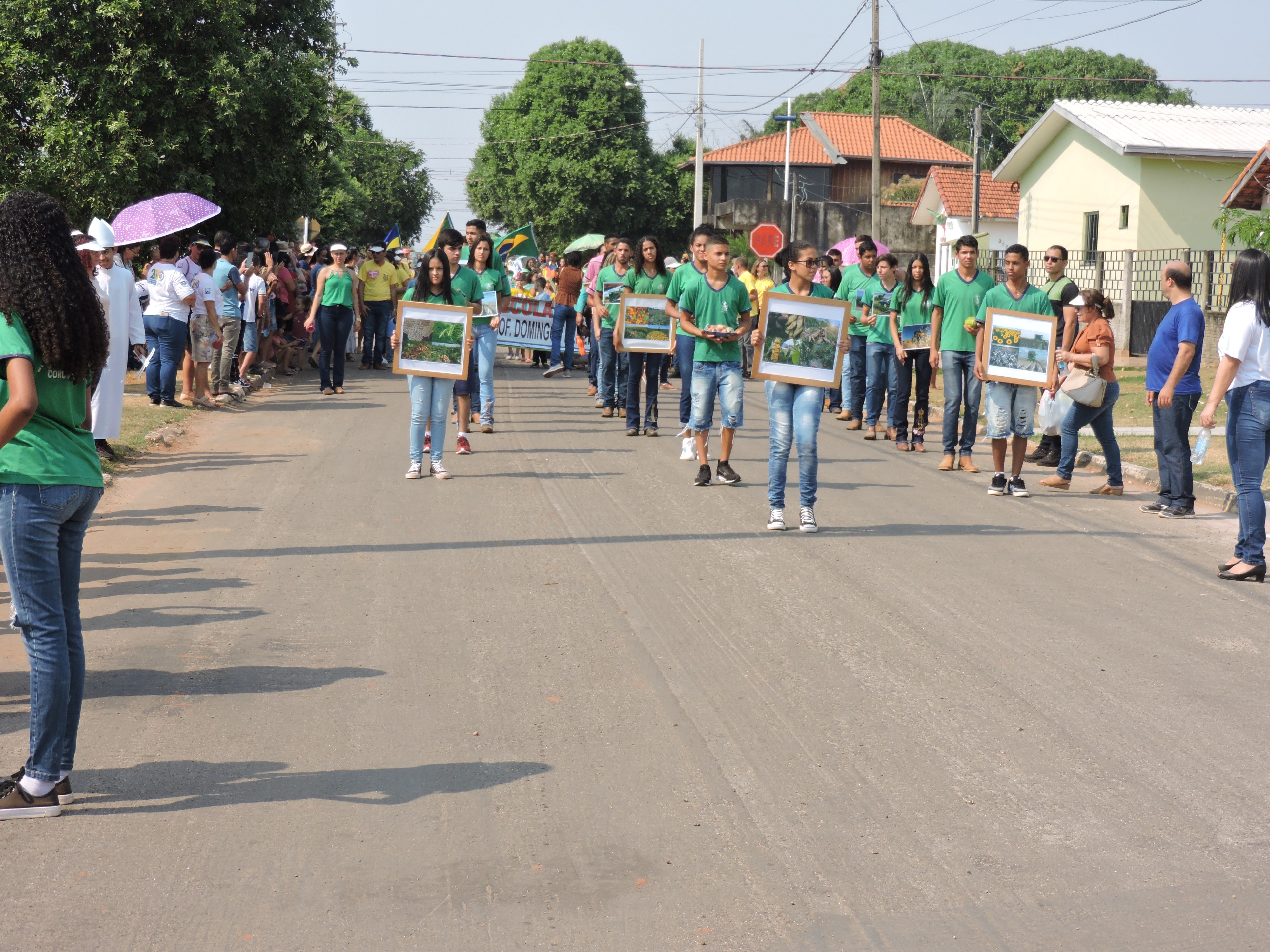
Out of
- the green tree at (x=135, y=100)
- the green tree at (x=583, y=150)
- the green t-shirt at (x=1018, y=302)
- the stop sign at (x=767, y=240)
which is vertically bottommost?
the green t-shirt at (x=1018, y=302)

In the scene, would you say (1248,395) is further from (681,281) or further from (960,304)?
(681,281)

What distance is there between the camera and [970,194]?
47688 mm

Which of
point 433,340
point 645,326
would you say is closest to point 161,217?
point 433,340

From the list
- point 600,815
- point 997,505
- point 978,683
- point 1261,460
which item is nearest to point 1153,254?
point 997,505

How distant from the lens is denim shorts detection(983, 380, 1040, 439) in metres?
11.2

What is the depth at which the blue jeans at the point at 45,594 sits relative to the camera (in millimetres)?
4367

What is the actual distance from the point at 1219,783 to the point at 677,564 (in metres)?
4.02

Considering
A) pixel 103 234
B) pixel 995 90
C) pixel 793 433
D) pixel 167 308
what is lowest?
pixel 793 433

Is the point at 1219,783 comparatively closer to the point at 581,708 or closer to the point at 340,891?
the point at 581,708

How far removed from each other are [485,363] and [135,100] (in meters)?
11.0

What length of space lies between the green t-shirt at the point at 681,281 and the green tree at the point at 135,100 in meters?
12.8

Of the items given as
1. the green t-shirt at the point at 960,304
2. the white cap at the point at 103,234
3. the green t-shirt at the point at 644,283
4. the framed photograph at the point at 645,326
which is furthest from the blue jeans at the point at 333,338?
the green t-shirt at the point at 960,304

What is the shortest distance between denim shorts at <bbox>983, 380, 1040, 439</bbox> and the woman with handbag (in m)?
0.42

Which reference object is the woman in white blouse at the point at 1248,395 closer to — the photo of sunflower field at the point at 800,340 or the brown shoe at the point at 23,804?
the photo of sunflower field at the point at 800,340
